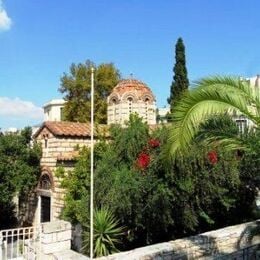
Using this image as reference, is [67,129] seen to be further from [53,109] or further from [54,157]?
[53,109]

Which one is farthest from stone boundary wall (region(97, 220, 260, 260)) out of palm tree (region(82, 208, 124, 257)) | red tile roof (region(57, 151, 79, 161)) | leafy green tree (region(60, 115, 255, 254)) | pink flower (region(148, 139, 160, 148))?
red tile roof (region(57, 151, 79, 161))

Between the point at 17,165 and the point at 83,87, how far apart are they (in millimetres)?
21421

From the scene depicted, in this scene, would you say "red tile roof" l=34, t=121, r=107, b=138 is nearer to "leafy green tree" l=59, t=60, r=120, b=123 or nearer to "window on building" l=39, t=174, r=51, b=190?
"window on building" l=39, t=174, r=51, b=190

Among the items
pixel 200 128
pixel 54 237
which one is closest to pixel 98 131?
pixel 54 237

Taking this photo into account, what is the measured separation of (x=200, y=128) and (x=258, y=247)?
4700 millimetres

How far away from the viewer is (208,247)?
10492 millimetres

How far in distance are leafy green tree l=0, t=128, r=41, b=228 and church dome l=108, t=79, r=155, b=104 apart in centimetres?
954

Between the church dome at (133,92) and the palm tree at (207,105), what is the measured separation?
20567 mm

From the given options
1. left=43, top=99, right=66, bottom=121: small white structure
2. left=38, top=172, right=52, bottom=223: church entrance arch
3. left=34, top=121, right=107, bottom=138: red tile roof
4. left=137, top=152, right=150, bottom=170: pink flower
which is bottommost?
left=38, top=172, right=52, bottom=223: church entrance arch

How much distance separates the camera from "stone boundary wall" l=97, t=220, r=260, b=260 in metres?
9.27

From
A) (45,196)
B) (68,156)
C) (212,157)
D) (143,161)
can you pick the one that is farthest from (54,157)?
(212,157)

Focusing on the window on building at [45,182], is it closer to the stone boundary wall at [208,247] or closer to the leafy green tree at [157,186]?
the leafy green tree at [157,186]

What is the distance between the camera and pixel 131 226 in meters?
13.5

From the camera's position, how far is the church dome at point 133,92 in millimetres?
28391
